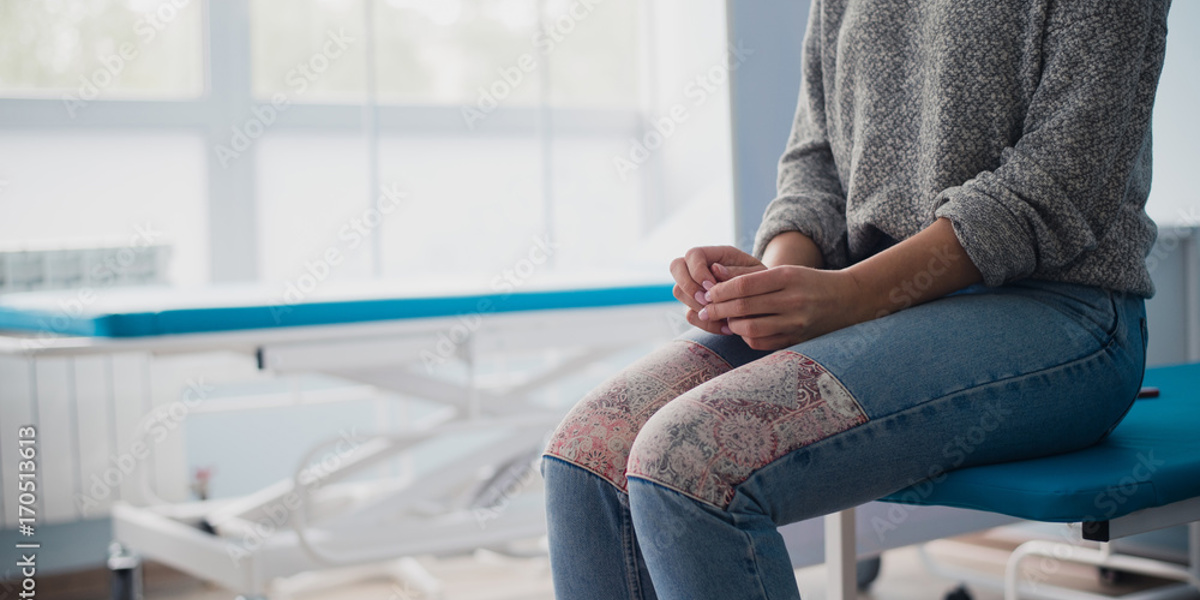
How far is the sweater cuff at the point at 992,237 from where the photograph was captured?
74 cm

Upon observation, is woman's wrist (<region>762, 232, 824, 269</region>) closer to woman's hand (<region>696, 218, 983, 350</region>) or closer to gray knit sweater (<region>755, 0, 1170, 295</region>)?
gray knit sweater (<region>755, 0, 1170, 295</region>)

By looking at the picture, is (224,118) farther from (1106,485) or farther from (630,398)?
(1106,485)

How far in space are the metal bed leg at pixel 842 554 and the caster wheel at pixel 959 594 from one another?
704 mm

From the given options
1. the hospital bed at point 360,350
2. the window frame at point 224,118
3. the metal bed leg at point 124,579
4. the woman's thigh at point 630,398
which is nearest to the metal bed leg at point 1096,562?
the hospital bed at point 360,350

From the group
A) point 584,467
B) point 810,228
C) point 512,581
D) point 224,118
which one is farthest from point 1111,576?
point 224,118

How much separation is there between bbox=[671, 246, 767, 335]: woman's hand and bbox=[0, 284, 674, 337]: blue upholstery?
716 millimetres

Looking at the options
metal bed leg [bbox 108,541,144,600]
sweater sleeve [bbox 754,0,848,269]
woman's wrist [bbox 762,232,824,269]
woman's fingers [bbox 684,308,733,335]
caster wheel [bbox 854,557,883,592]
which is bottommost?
caster wheel [bbox 854,557,883,592]

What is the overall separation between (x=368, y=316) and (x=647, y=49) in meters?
2.29

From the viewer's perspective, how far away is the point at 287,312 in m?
1.43

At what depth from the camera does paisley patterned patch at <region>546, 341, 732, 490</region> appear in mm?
752

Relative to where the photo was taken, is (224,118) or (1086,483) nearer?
(1086,483)

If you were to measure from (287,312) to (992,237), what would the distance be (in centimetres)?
105

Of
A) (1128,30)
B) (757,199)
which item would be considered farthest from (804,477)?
(757,199)

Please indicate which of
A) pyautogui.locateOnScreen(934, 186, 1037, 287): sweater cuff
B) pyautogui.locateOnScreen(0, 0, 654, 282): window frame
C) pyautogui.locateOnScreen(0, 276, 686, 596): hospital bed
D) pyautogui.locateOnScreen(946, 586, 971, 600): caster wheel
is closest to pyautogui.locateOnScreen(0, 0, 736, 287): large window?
pyautogui.locateOnScreen(0, 0, 654, 282): window frame
